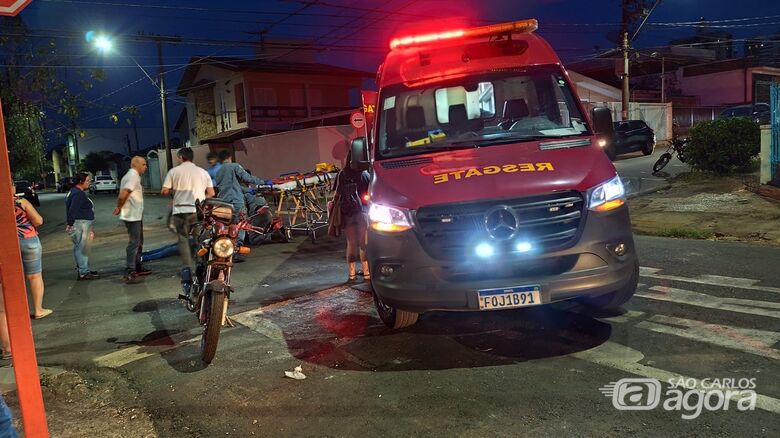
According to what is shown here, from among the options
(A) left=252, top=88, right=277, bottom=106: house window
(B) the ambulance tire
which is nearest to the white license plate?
(B) the ambulance tire

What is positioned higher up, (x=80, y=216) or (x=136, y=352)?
(x=80, y=216)

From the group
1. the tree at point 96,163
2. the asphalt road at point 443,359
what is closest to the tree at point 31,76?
the asphalt road at point 443,359

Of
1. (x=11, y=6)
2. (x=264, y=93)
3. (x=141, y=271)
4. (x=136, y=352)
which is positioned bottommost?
(x=136, y=352)

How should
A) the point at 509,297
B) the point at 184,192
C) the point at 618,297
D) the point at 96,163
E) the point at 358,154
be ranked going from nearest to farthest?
the point at 509,297, the point at 618,297, the point at 358,154, the point at 184,192, the point at 96,163

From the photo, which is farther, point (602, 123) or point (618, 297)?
point (602, 123)

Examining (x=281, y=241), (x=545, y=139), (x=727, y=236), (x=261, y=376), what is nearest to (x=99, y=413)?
(x=261, y=376)

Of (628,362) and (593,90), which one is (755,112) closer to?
(593,90)

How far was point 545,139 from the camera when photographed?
4.85m

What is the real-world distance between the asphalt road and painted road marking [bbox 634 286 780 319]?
17mm

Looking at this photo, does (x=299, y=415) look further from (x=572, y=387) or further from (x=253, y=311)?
(x=253, y=311)

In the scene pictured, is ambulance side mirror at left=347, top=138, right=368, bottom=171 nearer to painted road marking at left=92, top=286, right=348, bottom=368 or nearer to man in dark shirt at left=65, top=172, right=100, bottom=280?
painted road marking at left=92, top=286, right=348, bottom=368

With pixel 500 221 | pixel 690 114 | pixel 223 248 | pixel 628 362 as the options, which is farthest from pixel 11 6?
pixel 690 114

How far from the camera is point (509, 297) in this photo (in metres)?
4.02

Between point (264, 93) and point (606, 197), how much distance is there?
34126 millimetres
